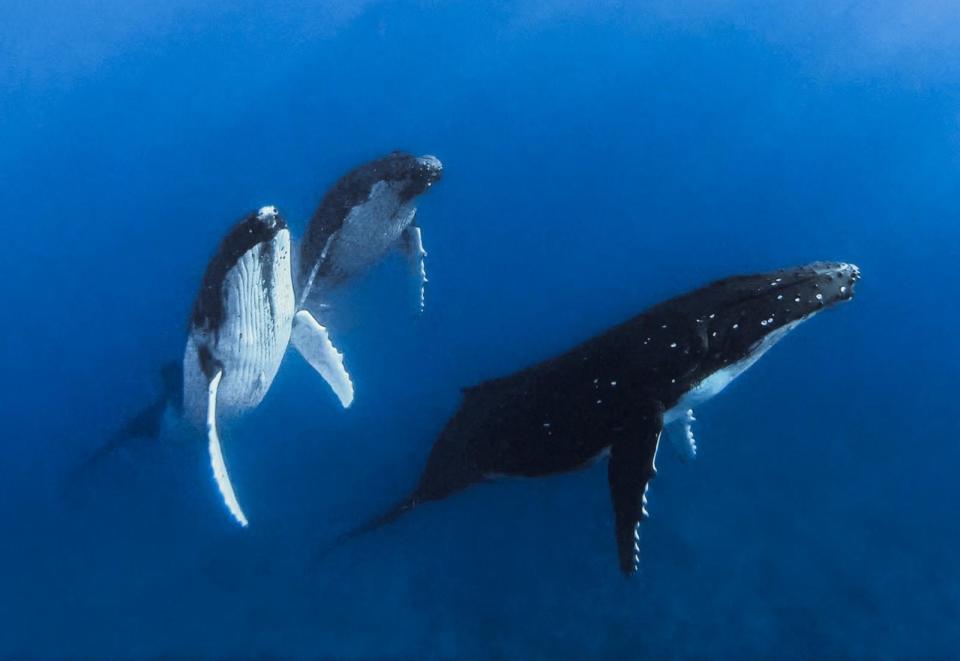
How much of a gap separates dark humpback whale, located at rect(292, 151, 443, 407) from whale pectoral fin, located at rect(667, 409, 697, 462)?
15.2ft

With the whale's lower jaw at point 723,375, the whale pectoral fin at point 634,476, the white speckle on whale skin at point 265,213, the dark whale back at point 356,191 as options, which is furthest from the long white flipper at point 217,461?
the whale's lower jaw at point 723,375

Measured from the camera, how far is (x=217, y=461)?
24.7 ft

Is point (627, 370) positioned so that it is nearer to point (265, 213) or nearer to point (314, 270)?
point (265, 213)

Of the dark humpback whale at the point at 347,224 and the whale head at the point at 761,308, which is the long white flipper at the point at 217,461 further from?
the whale head at the point at 761,308

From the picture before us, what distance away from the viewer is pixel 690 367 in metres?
6.97

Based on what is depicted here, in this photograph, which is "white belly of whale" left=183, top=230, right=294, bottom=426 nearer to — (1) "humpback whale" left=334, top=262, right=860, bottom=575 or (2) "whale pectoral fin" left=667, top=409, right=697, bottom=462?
(1) "humpback whale" left=334, top=262, right=860, bottom=575

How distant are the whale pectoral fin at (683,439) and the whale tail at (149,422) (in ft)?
21.7

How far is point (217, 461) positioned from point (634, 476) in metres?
4.54

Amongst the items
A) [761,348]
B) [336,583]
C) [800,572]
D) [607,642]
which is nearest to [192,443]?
[336,583]

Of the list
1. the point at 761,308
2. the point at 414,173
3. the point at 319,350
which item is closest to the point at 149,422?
the point at 319,350

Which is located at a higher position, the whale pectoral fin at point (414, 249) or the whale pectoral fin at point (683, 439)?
the whale pectoral fin at point (414, 249)

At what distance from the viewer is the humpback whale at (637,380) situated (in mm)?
6891

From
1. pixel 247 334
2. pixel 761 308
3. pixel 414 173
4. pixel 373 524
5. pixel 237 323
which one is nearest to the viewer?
pixel 761 308

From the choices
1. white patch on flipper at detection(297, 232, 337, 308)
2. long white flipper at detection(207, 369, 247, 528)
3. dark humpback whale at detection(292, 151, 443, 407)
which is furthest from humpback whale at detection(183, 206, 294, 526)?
white patch on flipper at detection(297, 232, 337, 308)
